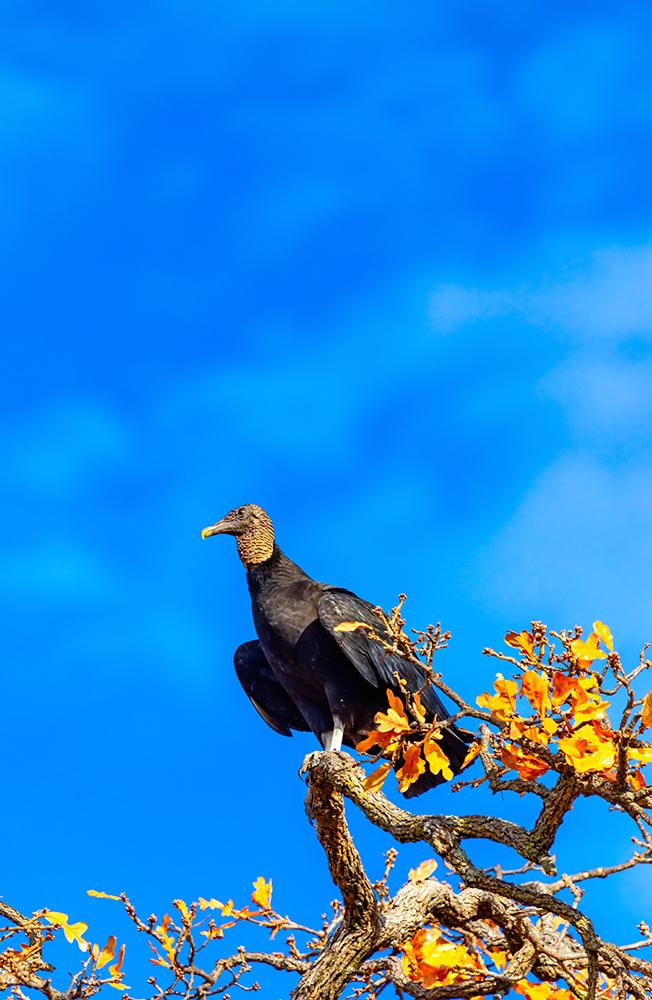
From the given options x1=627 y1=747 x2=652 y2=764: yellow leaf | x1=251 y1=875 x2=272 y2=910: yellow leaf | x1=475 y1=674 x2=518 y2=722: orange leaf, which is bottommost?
x1=251 y1=875 x2=272 y2=910: yellow leaf

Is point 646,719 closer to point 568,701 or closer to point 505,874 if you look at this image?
point 568,701

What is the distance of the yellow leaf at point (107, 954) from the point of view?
4.47 meters

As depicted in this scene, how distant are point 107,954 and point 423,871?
1592mm

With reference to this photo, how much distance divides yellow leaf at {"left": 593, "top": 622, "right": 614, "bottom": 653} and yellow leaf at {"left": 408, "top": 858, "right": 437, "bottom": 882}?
2179 millimetres

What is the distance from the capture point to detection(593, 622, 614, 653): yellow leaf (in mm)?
3244

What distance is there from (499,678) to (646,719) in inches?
20.4

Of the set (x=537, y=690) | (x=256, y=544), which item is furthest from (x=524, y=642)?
(x=256, y=544)

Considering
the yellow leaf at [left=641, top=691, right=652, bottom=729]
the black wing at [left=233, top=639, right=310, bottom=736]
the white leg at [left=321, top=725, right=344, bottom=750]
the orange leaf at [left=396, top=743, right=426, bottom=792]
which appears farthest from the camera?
the black wing at [left=233, top=639, right=310, bottom=736]

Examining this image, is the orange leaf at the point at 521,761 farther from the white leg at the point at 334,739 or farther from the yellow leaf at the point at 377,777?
the white leg at the point at 334,739

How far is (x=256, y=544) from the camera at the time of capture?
22.0 feet

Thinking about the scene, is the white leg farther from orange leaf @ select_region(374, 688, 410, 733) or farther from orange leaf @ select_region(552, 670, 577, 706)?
orange leaf @ select_region(552, 670, 577, 706)

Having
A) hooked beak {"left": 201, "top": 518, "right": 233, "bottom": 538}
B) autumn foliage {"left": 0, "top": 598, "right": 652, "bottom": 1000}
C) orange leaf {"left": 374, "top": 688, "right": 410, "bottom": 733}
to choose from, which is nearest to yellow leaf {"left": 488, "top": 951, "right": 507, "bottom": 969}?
autumn foliage {"left": 0, "top": 598, "right": 652, "bottom": 1000}

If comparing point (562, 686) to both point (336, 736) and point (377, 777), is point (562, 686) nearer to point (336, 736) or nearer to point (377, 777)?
point (377, 777)

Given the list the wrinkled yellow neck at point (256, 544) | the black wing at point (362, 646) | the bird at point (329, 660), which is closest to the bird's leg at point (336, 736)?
the bird at point (329, 660)
